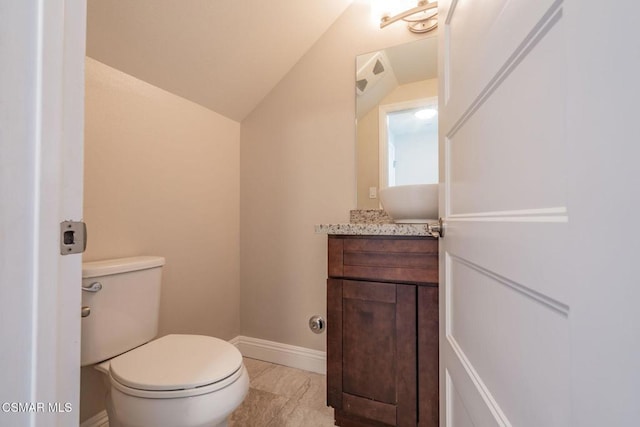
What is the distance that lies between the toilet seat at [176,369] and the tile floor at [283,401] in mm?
509

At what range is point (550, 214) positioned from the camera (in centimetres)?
30

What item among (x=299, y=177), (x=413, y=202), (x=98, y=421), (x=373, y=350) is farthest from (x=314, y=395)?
(x=299, y=177)

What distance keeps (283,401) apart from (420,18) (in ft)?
7.07

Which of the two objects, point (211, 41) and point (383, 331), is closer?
point (383, 331)

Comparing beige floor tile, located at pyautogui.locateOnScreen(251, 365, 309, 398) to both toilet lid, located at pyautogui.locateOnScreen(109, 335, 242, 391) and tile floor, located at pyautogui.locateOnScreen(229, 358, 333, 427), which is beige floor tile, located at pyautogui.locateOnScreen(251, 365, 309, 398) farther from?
toilet lid, located at pyautogui.locateOnScreen(109, 335, 242, 391)

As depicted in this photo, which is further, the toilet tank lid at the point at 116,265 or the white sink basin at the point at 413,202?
the white sink basin at the point at 413,202

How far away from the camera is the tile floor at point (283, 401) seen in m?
1.28

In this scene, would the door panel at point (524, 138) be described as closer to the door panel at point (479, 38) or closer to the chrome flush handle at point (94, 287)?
the door panel at point (479, 38)

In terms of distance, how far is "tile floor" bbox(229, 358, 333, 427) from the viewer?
1281mm

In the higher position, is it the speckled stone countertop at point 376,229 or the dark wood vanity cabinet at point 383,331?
the speckled stone countertop at point 376,229

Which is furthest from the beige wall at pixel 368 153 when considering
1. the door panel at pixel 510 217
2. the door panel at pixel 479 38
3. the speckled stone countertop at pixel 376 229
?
the door panel at pixel 510 217

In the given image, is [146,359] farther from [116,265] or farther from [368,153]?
[368,153]

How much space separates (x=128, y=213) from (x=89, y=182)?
0.21m

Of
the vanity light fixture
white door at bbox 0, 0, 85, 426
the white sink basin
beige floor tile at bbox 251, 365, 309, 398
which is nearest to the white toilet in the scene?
white door at bbox 0, 0, 85, 426
